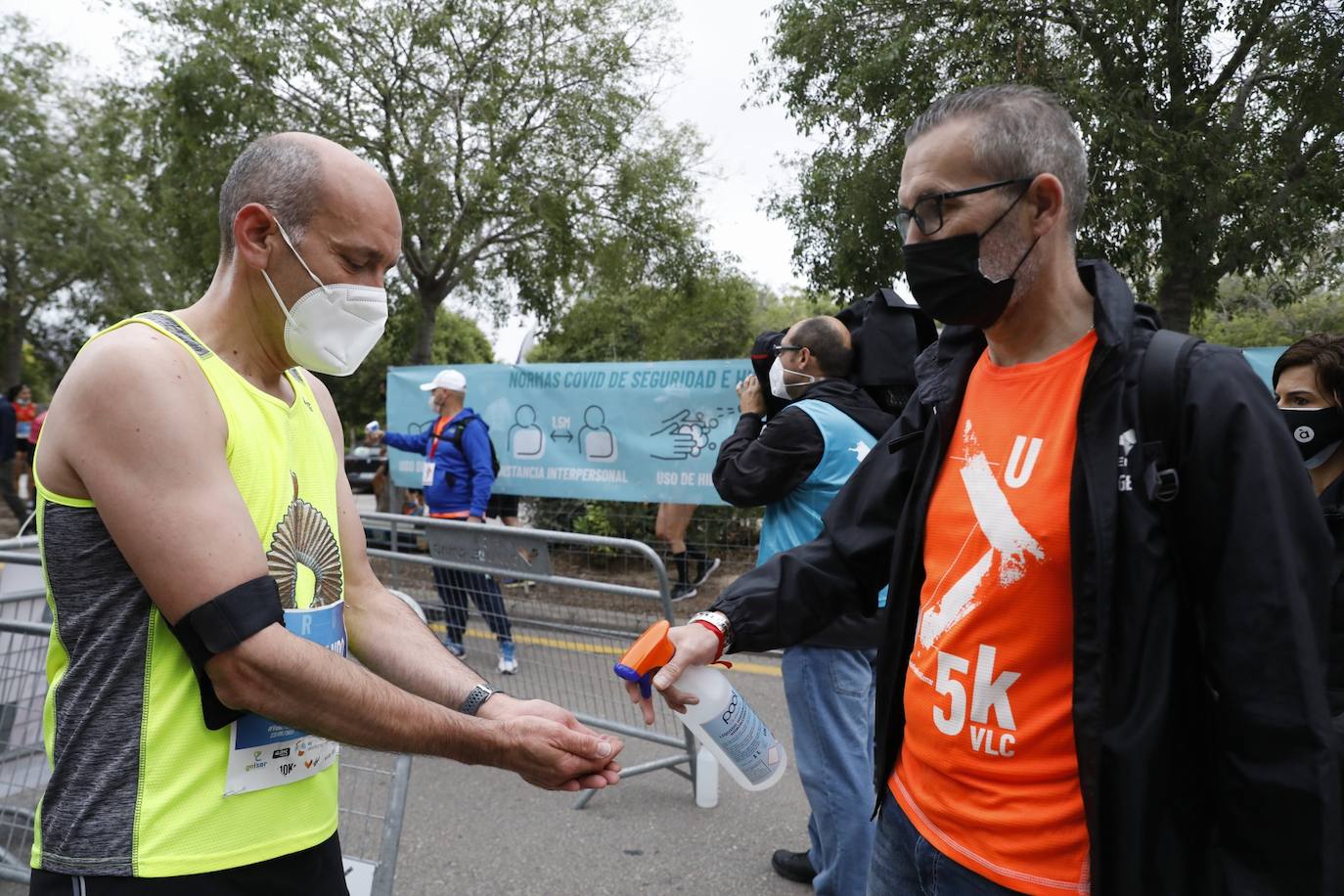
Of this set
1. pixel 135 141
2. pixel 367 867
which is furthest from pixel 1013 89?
pixel 135 141

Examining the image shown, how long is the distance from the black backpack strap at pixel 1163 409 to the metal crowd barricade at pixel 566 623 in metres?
2.68

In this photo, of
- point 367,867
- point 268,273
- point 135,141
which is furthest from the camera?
point 135,141

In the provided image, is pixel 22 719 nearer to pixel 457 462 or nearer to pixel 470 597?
pixel 470 597

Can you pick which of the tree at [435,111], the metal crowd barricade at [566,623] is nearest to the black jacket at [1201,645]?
the metal crowd barricade at [566,623]

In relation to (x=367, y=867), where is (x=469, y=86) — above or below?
above

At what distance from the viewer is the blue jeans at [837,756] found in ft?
9.82

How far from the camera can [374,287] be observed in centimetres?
187

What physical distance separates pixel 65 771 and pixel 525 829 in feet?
9.24

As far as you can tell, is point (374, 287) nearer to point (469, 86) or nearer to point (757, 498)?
point (757, 498)

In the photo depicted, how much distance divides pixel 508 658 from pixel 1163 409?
3978mm

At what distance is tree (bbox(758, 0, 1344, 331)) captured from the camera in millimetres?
7715

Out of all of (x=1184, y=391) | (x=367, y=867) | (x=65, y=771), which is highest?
(x=1184, y=391)

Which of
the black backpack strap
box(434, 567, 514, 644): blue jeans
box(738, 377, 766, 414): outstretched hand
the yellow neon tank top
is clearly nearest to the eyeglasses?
the black backpack strap

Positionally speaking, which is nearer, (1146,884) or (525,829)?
(1146,884)
